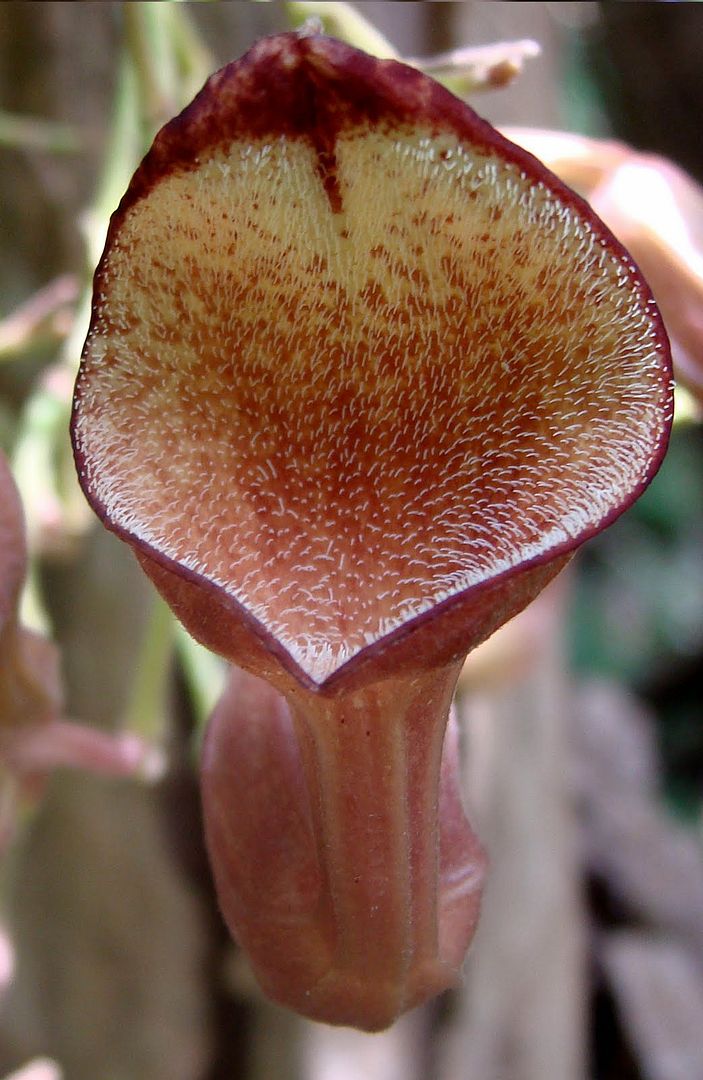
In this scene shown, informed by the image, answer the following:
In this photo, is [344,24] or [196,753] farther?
[196,753]

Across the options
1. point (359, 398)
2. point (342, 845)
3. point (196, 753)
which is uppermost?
point (359, 398)

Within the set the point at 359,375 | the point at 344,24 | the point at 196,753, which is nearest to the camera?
the point at 359,375

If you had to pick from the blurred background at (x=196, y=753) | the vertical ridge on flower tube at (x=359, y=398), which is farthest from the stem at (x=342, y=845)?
the blurred background at (x=196, y=753)

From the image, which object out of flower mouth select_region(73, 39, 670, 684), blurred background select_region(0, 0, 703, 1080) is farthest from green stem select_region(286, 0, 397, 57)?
flower mouth select_region(73, 39, 670, 684)

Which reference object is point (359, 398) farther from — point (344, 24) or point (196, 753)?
point (196, 753)

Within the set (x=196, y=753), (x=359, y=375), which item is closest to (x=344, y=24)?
(x=359, y=375)

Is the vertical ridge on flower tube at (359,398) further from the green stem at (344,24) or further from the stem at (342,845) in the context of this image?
the green stem at (344,24)

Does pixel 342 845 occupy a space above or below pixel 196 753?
above

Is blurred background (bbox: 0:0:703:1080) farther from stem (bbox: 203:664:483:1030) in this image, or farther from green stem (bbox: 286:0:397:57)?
stem (bbox: 203:664:483:1030)
